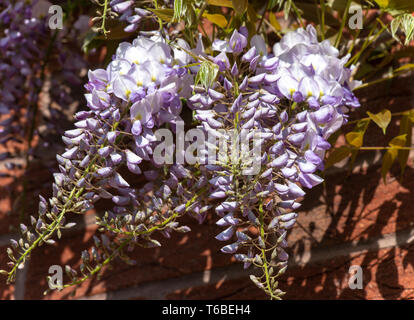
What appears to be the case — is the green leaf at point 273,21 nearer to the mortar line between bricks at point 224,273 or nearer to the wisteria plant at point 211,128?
the wisteria plant at point 211,128

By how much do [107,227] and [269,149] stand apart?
0.61 ft

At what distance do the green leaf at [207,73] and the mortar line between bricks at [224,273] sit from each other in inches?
13.1

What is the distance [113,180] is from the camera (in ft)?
1.86

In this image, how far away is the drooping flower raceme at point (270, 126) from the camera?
1.69 feet

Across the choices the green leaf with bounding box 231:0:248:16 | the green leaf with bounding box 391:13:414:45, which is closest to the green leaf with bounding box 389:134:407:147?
the green leaf with bounding box 391:13:414:45

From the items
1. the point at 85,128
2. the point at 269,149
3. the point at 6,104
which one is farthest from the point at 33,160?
the point at 269,149

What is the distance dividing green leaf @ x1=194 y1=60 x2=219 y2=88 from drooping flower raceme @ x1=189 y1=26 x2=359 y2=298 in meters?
0.01

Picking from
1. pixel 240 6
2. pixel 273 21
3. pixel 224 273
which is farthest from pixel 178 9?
pixel 224 273

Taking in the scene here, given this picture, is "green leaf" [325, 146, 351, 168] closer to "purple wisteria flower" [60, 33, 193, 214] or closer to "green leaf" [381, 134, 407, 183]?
"green leaf" [381, 134, 407, 183]

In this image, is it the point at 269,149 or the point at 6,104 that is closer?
the point at 269,149

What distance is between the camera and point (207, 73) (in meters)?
0.52
